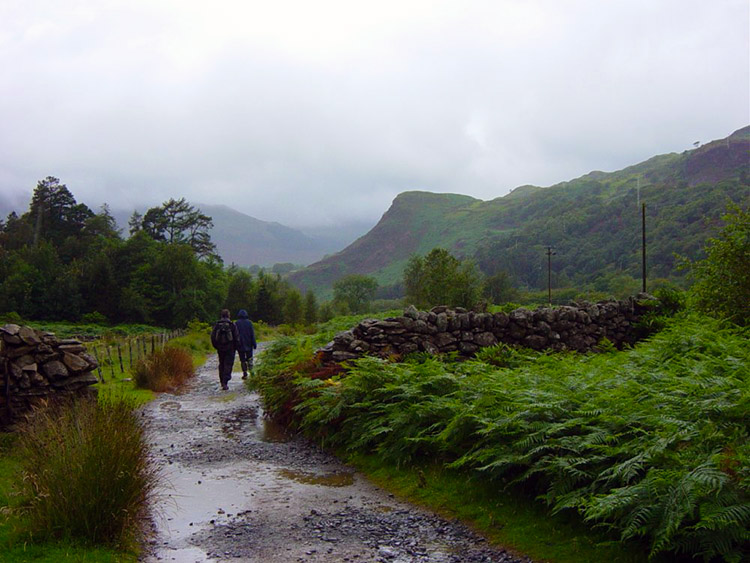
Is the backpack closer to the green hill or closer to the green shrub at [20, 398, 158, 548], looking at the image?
the green shrub at [20, 398, 158, 548]

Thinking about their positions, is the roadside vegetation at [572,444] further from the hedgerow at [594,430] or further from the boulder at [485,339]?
the boulder at [485,339]

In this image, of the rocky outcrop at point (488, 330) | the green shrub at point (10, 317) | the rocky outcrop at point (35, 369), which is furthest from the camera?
the green shrub at point (10, 317)

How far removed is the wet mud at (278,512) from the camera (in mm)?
5184

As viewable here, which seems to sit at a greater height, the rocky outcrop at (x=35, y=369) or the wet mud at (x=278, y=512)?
the rocky outcrop at (x=35, y=369)

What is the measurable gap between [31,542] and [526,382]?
5.42 meters

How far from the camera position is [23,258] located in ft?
259

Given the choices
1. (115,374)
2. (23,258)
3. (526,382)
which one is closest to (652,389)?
(526,382)

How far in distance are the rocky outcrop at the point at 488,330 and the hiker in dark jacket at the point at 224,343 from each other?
4356mm

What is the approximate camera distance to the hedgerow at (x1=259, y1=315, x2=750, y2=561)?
4.11m

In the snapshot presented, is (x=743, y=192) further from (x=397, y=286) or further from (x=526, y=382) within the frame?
(x=526, y=382)

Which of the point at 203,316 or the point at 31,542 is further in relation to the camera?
the point at 203,316

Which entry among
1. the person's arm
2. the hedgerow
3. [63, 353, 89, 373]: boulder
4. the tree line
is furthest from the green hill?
[63, 353, 89, 373]: boulder

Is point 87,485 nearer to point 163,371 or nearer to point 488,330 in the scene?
point 488,330

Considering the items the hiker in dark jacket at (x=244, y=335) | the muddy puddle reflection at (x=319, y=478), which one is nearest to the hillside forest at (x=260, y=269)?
the hiker in dark jacket at (x=244, y=335)
